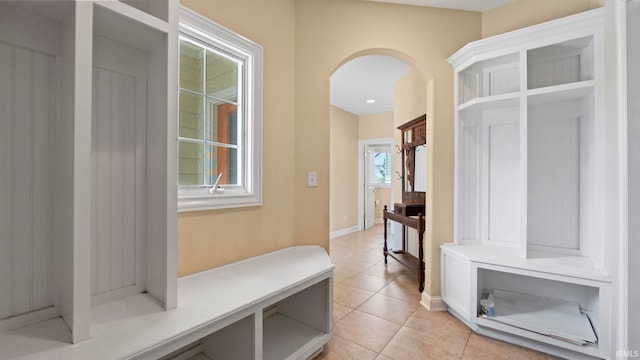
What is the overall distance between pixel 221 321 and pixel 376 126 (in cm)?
550

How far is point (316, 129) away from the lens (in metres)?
2.15

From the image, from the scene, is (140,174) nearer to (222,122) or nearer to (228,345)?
(222,122)

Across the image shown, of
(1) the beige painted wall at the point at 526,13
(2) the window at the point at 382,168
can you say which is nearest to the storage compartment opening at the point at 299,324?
(1) the beige painted wall at the point at 526,13

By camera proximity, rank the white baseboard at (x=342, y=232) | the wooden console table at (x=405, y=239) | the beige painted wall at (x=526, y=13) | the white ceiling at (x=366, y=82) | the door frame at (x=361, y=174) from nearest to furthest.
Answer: the beige painted wall at (x=526, y=13)
the wooden console table at (x=405, y=239)
the white ceiling at (x=366, y=82)
the white baseboard at (x=342, y=232)
the door frame at (x=361, y=174)

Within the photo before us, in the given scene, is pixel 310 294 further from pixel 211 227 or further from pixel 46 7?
pixel 46 7

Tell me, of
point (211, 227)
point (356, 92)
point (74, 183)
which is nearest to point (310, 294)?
point (211, 227)

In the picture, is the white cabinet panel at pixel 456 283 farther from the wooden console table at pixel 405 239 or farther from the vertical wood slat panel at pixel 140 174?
the vertical wood slat panel at pixel 140 174

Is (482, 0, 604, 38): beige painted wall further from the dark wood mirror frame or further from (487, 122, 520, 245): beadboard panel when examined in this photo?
the dark wood mirror frame

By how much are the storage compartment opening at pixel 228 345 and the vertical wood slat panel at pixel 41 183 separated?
70 cm

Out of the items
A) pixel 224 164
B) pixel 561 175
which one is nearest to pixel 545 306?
pixel 561 175

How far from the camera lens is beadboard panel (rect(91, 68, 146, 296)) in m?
1.11

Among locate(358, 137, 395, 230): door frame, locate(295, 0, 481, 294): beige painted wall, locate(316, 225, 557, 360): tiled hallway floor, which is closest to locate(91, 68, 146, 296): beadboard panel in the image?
locate(295, 0, 481, 294): beige painted wall

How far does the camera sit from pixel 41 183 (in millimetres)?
990

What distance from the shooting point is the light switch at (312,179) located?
214 centimetres
